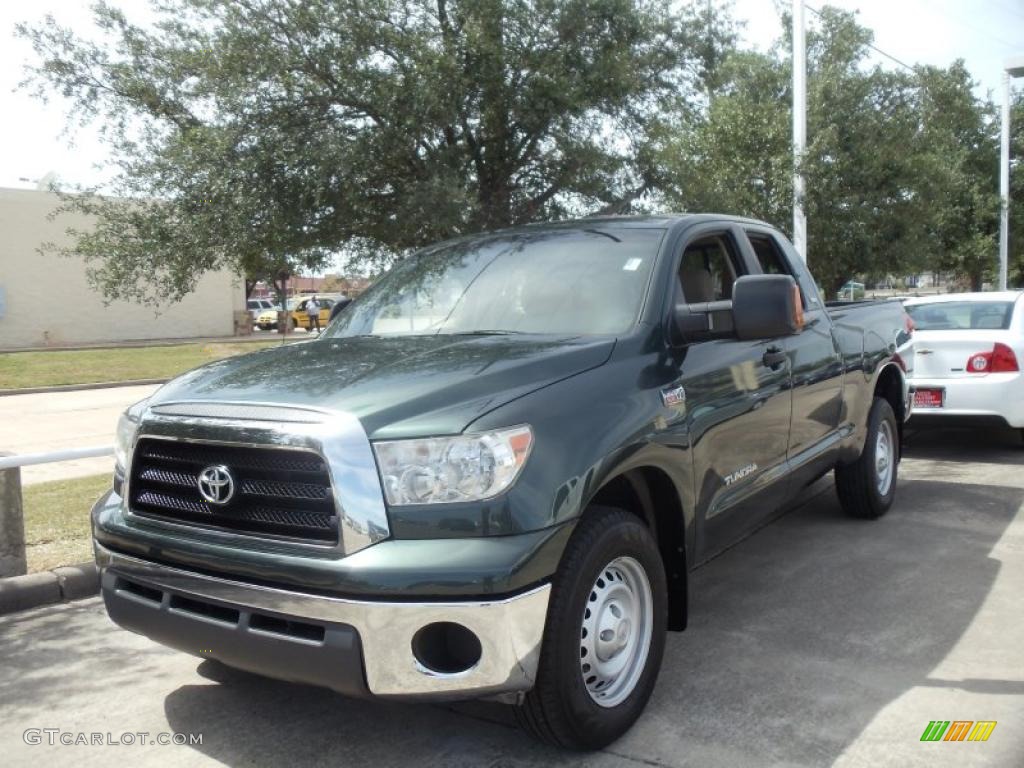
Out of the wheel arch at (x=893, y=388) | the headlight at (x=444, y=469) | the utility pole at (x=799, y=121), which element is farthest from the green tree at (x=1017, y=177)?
the headlight at (x=444, y=469)

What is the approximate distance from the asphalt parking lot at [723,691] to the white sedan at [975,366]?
314 cm

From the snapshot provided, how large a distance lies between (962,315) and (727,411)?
246 inches

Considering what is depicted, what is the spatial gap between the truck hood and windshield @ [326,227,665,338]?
265mm

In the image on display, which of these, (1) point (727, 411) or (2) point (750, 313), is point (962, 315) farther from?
(2) point (750, 313)

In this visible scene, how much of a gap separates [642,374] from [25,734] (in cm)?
272

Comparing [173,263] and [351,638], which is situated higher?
[173,263]

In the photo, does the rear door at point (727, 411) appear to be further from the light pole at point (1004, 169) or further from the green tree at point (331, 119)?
the light pole at point (1004, 169)

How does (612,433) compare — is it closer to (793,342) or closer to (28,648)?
(793,342)

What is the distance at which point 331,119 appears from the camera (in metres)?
9.83

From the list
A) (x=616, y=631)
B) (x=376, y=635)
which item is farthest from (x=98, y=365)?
(x=376, y=635)

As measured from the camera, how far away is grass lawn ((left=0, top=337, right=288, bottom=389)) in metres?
20.0

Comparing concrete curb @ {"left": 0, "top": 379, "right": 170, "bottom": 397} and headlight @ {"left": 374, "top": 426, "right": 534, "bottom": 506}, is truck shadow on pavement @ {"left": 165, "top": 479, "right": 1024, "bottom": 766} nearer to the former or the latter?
headlight @ {"left": 374, "top": 426, "right": 534, "bottom": 506}

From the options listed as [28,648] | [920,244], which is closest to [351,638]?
[28,648]

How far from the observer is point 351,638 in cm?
279
